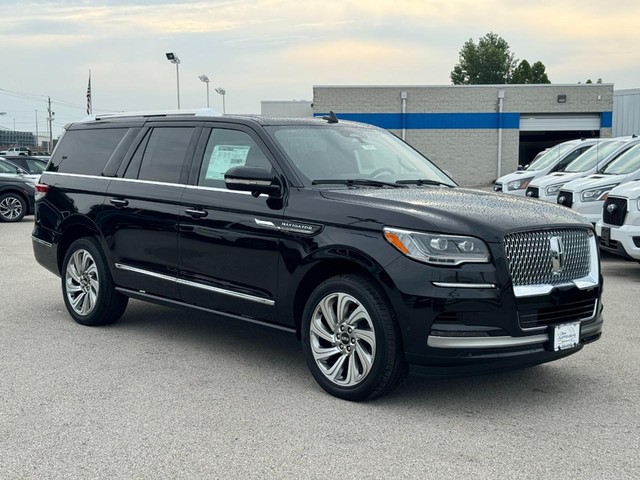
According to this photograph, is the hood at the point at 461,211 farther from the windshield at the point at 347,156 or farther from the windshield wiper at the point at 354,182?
the windshield at the point at 347,156

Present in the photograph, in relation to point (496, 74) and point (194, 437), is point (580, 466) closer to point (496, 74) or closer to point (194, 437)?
point (194, 437)

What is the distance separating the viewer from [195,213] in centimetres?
603

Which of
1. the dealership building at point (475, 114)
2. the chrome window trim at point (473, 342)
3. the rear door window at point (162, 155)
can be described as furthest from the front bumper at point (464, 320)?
the dealership building at point (475, 114)

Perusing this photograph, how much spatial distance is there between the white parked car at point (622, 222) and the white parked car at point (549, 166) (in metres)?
6.14

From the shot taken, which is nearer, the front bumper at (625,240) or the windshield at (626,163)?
the front bumper at (625,240)

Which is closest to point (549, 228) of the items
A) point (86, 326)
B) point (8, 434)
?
point (8, 434)

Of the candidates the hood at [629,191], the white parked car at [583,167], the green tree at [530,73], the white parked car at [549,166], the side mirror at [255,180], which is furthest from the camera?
Result: the green tree at [530,73]

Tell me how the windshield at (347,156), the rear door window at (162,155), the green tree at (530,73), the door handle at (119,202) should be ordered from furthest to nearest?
the green tree at (530,73)
the door handle at (119,202)
the rear door window at (162,155)
the windshield at (347,156)

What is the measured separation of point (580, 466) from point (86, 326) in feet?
15.8

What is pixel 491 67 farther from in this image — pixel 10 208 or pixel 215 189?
pixel 215 189

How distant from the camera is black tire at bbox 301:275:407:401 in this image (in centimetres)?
476

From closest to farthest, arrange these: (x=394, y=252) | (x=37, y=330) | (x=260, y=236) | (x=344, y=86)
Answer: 1. (x=394, y=252)
2. (x=260, y=236)
3. (x=37, y=330)
4. (x=344, y=86)

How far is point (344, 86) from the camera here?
3994 centimetres

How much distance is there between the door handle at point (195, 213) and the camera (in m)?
5.96
